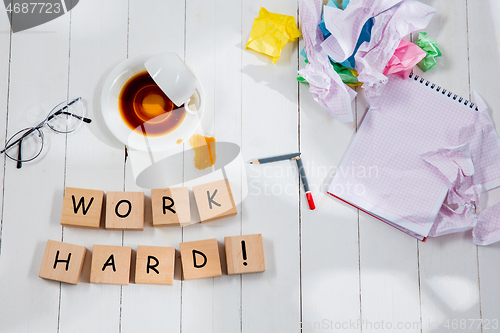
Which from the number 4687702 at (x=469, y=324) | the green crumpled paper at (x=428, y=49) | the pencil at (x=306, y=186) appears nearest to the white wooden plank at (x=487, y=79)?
the number 4687702 at (x=469, y=324)

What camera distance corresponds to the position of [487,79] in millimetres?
920

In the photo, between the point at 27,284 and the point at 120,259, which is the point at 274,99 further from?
the point at 27,284

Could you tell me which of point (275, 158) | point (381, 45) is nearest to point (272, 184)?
point (275, 158)

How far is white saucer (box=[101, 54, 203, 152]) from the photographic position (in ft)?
2.73

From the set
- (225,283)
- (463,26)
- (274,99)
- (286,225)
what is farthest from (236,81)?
(463,26)

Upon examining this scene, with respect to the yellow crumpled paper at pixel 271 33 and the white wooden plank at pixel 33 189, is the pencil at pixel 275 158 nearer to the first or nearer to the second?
the yellow crumpled paper at pixel 271 33

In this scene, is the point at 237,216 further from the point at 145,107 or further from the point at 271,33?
the point at 271,33

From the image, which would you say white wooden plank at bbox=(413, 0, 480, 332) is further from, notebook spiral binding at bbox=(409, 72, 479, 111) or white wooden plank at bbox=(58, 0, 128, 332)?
white wooden plank at bbox=(58, 0, 128, 332)

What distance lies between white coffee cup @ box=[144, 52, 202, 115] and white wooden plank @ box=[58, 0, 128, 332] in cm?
17

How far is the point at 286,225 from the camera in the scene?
2.88 ft

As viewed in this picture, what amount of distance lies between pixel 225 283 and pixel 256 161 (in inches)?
11.4

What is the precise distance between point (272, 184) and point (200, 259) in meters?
0.24

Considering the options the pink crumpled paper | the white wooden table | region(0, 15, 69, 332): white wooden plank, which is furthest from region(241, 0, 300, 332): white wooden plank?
region(0, 15, 69, 332): white wooden plank

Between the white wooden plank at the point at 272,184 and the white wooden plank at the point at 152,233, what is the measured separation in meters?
0.16
